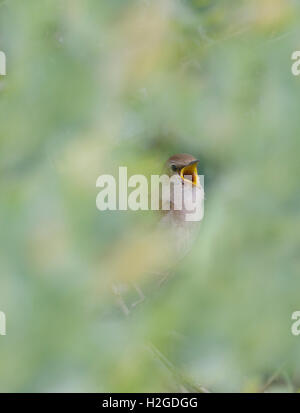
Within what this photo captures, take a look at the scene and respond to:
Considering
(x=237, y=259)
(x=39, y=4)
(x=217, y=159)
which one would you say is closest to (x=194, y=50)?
(x=217, y=159)

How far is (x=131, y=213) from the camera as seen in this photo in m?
0.61

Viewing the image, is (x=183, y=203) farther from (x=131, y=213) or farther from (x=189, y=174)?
(x=131, y=213)

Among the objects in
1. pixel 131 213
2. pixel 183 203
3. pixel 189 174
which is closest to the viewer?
pixel 131 213

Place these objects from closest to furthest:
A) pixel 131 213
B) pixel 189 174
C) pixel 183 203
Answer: pixel 131 213 → pixel 183 203 → pixel 189 174

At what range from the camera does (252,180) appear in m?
0.74

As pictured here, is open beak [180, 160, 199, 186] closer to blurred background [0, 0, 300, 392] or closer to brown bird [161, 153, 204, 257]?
brown bird [161, 153, 204, 257]

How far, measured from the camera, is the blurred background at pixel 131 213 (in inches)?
21.4

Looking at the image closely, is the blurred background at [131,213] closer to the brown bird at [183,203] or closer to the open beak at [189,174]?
the brown bird at [183,203]

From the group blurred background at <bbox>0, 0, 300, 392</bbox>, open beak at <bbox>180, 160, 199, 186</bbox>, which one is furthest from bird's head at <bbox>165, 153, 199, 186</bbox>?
blurred background at <bbox>0, 0, 300, 392</bbox>

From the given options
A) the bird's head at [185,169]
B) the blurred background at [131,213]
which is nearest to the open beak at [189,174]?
A: the bird's head at [185,169]

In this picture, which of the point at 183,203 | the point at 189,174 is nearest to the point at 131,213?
the point at 183,203

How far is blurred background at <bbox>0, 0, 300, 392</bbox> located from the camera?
54cm
